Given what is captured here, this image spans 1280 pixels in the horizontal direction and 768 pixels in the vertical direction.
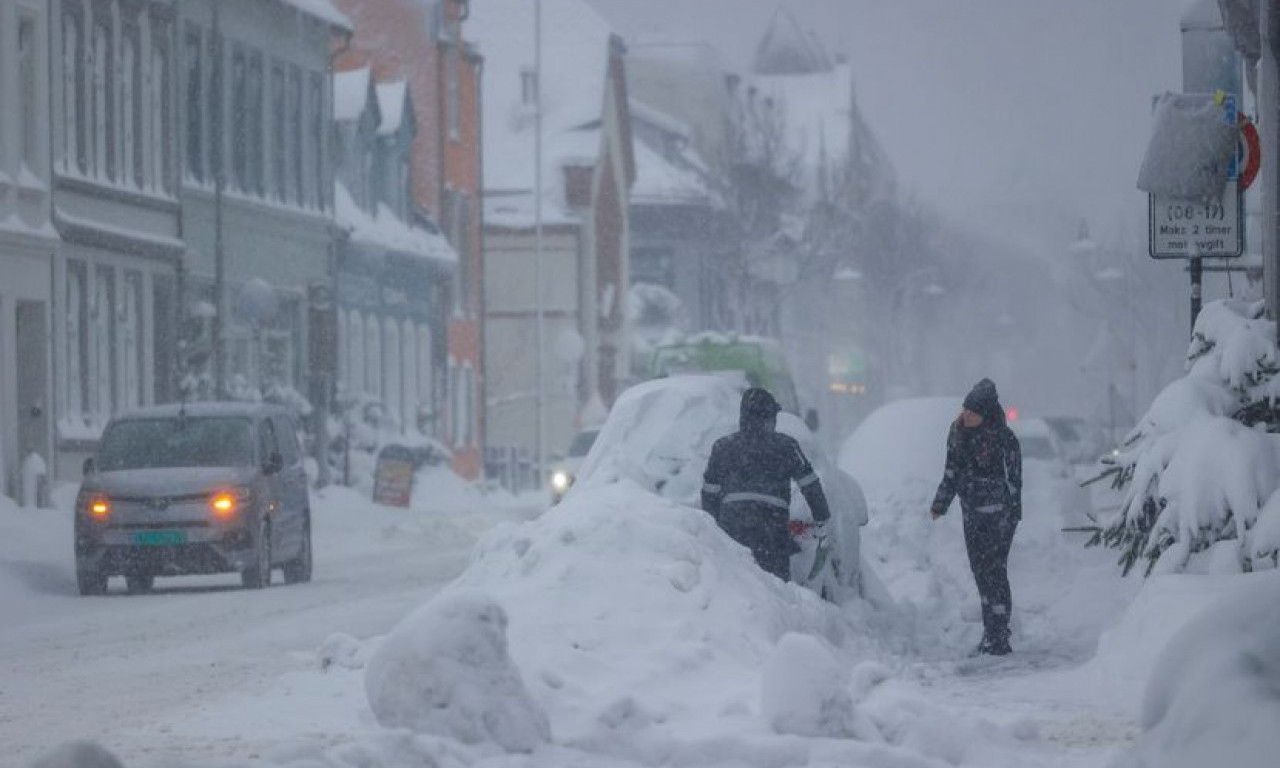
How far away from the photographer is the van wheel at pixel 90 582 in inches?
1019

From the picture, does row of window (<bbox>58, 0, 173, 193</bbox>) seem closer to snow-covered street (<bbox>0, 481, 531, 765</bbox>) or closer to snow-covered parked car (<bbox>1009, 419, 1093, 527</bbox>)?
snow-covered street (<bbox>0, 481, 531, 765</bbox>)

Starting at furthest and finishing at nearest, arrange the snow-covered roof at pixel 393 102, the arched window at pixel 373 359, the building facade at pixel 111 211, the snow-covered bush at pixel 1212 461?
the snow-covered roof at pixel 393 102 → the arched window at pixel 373 359 → the building facade at pixel 111 211 → the snow-covered bush at pixel 1212 461

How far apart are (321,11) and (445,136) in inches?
551

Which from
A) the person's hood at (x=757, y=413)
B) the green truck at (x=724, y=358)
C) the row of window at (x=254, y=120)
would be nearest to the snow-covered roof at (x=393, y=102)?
the row of window at (x=254, y=120)

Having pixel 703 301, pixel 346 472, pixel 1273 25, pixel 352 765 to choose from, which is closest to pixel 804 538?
pixel 1273 25

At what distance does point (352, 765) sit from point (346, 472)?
3741 cm

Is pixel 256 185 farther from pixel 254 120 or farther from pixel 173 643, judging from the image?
pixel 173 643

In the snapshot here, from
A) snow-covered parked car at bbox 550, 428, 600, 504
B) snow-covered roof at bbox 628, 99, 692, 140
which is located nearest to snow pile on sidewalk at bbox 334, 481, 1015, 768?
snow-covered parked car at bbox 550, 428, 600, 504

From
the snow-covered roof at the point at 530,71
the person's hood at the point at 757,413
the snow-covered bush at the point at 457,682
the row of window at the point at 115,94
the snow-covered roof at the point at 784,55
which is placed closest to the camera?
the snow-covered bush at the point at 457,682

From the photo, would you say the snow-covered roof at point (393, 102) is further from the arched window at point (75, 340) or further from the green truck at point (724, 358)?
the arched window at point (75, 340)

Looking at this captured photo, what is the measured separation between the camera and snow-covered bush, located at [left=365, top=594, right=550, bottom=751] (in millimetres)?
11039

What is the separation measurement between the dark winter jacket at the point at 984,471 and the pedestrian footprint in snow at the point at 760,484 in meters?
1.68

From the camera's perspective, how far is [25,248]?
36.6m

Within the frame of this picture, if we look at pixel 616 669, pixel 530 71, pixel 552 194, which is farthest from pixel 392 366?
pixel 616 669
